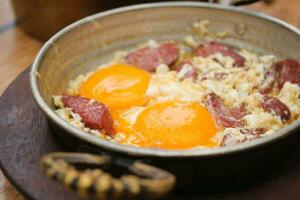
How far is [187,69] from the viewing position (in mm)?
1901

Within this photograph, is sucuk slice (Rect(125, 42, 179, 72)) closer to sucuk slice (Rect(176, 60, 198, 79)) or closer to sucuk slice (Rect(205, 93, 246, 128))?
sucuk slice (Rect(176, 60, 198, 79))

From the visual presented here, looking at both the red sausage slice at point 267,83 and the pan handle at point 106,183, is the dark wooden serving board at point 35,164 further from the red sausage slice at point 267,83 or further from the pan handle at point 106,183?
the red sausage slice at point 267,83

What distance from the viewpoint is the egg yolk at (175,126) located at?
152 centimetres

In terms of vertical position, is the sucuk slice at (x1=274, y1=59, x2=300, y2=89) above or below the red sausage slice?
above

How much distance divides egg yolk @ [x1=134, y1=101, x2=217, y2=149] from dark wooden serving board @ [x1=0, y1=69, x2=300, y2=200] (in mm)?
242

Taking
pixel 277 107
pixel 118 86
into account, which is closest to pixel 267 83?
pixel 277 107

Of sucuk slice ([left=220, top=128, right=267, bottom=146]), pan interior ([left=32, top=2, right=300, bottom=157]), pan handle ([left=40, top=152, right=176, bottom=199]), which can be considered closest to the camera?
pan handle ([left=40, top=152, right=176, bottom=199])

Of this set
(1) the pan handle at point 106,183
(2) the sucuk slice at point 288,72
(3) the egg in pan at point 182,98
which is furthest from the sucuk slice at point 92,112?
(2) the sucuk slice at point 288,72

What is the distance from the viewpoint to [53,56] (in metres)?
1.73

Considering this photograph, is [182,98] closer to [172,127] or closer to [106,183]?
[172,127]

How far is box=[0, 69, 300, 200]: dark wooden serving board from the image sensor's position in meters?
1.31

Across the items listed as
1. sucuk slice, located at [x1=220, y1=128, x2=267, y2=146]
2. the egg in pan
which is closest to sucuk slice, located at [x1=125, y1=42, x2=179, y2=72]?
the egg in pan

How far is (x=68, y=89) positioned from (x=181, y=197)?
0.74 meters

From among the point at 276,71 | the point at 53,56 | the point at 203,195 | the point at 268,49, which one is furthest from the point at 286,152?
the point at 53,56
